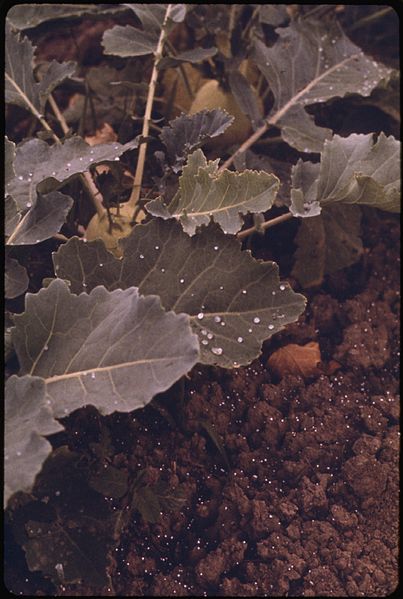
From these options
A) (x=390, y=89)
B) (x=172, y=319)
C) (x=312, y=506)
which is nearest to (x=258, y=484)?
(x=312, y=506)

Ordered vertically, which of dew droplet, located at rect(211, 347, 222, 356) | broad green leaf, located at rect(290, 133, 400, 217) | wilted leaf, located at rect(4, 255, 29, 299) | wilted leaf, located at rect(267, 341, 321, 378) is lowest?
wilted leaf, located at rect(267, 341, 321, 378)

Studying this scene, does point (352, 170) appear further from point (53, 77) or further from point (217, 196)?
point (53, 77)

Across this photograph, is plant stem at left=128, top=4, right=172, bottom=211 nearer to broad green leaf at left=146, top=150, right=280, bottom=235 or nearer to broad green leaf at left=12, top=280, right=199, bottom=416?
broad green leaf at left=146, top=150, right=280, bottom=235

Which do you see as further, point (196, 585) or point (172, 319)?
point (196, 585)

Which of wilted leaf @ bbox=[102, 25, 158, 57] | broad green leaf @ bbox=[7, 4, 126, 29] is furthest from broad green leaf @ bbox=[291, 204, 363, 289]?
broad green leaf @ bbox=[7, 4, 126, 29]

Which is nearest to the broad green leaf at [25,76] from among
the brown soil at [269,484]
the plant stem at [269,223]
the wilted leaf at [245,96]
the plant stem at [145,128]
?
the plant stem at [145,128]

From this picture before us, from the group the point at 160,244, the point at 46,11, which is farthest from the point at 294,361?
the point at 46,11

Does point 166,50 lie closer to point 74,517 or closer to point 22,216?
point 22,216
